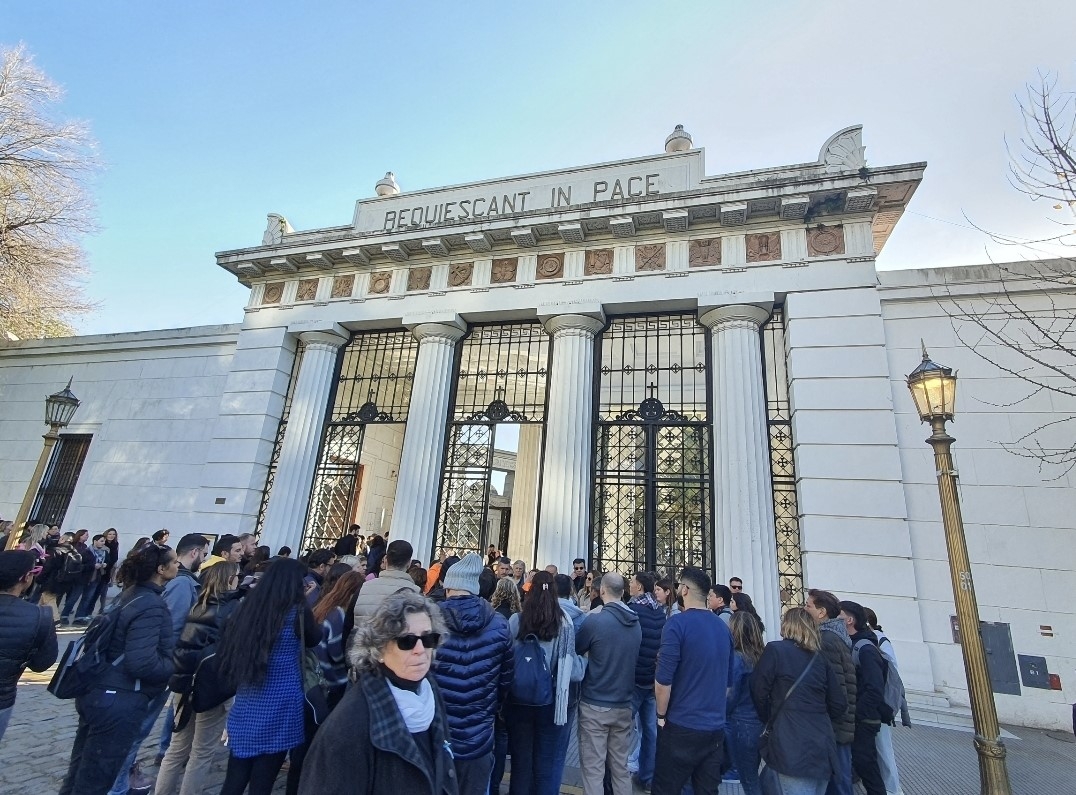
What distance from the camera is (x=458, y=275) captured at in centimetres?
1164

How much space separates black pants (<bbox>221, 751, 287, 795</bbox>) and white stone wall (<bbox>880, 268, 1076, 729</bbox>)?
8.17m

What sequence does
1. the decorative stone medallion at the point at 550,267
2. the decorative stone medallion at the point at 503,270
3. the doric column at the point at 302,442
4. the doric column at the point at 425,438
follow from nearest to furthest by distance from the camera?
the doric column at the point at 425,438 → the doric column at the point at 302,442 → the decorative stone medallion at the point at 550,267 → the decorative stone medallion at the point at 503,270

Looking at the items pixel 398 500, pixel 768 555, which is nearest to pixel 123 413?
pixel 398 500

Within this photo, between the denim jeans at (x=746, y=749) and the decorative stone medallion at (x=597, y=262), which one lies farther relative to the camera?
the decorative stone medallion at (x=597, y=262)

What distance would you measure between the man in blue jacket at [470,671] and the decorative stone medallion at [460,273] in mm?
9306

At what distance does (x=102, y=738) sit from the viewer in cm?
303

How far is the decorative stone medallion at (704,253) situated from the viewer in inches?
396

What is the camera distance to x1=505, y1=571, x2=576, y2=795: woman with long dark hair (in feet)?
11.6

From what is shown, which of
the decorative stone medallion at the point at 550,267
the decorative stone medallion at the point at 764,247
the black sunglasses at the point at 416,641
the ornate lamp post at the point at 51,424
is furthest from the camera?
the decorative stone medallion at the point at 550,267

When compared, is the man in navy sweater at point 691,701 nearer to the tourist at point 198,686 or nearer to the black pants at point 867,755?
the black pants at point 867,755

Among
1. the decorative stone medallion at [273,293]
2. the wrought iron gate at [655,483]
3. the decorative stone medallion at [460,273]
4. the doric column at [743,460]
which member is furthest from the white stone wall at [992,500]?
the decorative stone medallion at [273,293]

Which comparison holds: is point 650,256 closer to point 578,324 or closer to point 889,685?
point 578,324

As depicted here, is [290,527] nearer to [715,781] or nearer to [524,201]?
[524,201]

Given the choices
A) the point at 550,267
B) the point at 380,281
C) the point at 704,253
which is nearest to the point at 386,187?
the point at 380,281
